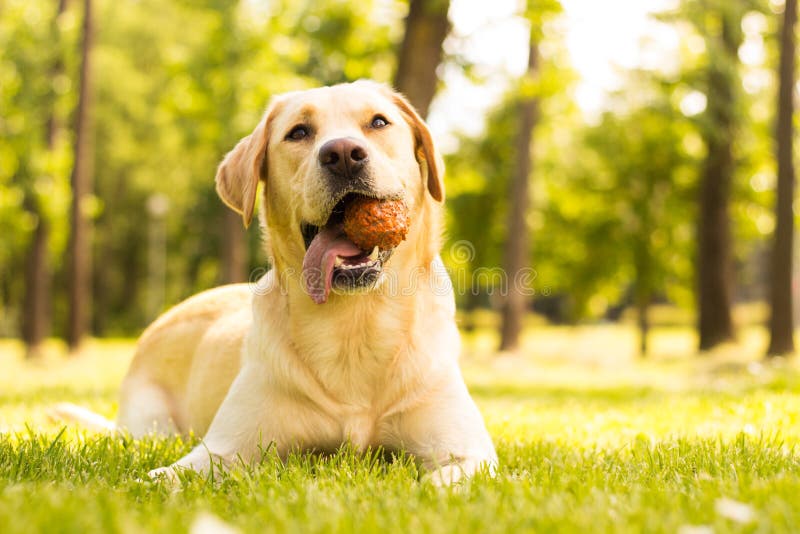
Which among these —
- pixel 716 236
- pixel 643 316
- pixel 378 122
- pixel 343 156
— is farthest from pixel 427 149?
Result: pixel 643 316

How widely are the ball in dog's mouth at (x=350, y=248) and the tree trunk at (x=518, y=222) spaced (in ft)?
43.8

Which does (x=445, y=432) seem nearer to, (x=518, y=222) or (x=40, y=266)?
(x=518, y=222)

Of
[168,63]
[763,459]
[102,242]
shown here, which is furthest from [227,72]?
[102,242]

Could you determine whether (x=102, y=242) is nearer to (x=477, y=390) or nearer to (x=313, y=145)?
(x=477, y=390)

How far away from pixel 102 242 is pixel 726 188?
98.3ft

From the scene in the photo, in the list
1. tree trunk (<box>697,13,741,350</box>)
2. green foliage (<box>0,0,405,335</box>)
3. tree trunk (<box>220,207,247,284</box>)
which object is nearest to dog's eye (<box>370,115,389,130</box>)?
green foliage (<box>0,0,405,335</box>)

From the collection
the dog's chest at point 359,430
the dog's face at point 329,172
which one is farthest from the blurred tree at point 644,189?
the dog's chest at point 359,430

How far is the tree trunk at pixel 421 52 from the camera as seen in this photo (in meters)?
9.88

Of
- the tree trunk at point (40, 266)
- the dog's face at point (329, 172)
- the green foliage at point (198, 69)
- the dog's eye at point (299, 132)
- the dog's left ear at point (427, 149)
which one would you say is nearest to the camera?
the dog's face at point (329, 172)

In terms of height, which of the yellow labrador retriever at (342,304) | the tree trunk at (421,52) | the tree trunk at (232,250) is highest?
the tree trunk at (421,52)

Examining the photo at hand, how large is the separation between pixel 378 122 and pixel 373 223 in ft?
2.18

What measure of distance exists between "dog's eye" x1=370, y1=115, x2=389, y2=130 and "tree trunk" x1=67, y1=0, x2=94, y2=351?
14875mm

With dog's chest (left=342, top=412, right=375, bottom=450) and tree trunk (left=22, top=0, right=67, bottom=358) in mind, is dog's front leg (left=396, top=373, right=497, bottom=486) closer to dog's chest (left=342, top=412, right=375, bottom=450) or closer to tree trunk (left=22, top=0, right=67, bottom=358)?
dog's chest (left=342, top=412, right=375, bottom=450)

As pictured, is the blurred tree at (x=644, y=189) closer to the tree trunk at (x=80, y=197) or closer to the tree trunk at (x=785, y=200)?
the tree trunk at (x=785, y=200)
